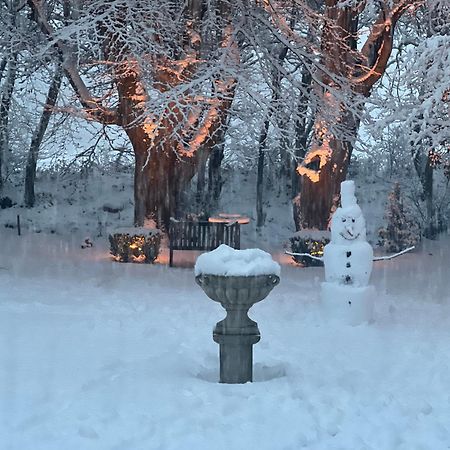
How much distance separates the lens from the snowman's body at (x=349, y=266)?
31.9ft

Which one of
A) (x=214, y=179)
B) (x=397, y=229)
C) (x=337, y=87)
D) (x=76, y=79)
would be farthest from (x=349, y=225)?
(x=214, y=179)

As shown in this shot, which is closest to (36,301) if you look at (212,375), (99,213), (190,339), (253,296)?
(190,339)

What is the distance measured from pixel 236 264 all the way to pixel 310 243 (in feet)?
34.4

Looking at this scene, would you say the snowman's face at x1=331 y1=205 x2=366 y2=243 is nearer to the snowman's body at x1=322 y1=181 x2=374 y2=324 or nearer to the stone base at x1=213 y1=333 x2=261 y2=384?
the snowman's body at x1=322 y1=181 x2=374 y2=324

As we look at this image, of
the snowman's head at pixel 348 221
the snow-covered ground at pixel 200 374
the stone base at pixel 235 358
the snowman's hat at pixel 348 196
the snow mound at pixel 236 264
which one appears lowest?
the snow-covered ground at pixel 200 374

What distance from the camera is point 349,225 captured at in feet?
32.0

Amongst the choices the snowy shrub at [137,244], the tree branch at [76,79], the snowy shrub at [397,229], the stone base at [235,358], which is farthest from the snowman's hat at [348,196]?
the snowy shrub at [397,229]

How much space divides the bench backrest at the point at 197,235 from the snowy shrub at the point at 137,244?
654 mm

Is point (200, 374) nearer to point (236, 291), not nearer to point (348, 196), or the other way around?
point (236, 291)

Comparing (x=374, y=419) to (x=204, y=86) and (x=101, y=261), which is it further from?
(x=101, y=261)

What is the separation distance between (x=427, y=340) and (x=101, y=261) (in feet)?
31.2

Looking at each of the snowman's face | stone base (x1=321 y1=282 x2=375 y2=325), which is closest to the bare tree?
the snowman's face

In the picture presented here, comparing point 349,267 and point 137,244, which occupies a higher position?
point 349,267

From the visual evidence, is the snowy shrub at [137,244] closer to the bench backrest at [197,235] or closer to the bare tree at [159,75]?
the bench backrest at [197,235]
